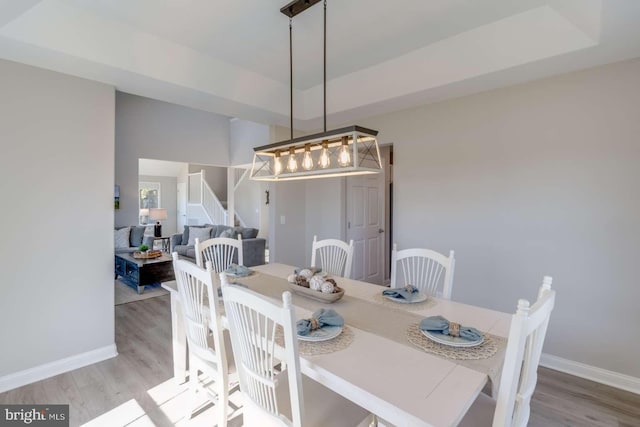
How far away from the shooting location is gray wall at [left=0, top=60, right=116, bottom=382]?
89.8 inches

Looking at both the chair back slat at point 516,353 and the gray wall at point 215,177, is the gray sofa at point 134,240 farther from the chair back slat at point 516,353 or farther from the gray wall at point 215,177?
the chair back slat at point 516,353

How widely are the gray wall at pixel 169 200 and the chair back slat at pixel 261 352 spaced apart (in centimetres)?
998

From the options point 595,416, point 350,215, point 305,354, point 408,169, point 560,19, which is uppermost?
point 560,19

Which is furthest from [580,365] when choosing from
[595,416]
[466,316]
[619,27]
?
[619,27]

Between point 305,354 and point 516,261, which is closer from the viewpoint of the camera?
point 305,354

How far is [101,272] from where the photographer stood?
2707 millimetres

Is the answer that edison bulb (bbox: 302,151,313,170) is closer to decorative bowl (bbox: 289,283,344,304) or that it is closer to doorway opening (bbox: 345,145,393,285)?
decorative bowl (bbox: 289,283,344,304)

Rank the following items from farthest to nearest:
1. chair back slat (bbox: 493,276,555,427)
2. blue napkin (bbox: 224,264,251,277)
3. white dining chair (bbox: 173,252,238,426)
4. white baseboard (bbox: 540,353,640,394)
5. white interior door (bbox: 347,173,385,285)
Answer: white interior door (bbox: 347,173,385,285) < blue napkin (bbox: 224,264,251,277) < white baseboard (bbox: 540,353,640,394) < white dining chair (bbox: 173,252,238,426) < chair back slat (bbox: 493,276,555,427)

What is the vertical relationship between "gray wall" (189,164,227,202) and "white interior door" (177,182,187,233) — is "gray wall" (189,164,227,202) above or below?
above

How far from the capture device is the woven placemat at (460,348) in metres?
1.25

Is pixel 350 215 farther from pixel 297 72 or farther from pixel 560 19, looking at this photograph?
pixel 560 19

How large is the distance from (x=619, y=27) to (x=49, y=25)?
3.70 meters

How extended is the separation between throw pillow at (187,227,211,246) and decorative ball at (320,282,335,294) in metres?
4.66

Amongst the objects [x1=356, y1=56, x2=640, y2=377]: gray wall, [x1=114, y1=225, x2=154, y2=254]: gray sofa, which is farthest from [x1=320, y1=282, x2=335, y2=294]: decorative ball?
[x1=114, y1=225, x2=154, y2=254]: gray sofa
